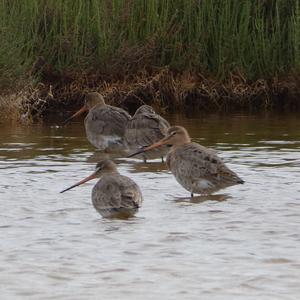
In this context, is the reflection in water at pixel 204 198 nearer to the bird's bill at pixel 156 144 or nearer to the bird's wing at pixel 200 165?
the bird's wing at pixel 200 165

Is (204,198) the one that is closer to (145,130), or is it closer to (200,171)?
(200,171)

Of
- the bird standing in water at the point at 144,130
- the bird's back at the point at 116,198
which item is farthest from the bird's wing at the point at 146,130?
the bird's back at the point at 116,198

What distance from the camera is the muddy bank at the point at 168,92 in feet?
53.9

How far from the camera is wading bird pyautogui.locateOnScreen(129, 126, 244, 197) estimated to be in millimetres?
9797

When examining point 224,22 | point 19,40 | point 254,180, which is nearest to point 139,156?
point 254,180

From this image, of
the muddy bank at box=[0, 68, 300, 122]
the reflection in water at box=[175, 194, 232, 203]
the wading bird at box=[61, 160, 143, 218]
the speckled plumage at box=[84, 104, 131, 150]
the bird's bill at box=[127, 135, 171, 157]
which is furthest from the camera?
the muddy bank at box=[0, 68, 300, 122]

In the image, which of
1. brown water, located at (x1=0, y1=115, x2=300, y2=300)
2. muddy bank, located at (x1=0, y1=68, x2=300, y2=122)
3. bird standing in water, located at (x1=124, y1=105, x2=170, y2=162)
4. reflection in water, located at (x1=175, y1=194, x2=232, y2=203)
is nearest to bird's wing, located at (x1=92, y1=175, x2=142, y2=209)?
brown water, located at (x1=0, y1=115, x2=300, y2=300)

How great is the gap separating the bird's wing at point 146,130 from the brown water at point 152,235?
0.89 ft

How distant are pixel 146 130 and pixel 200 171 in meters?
2.73

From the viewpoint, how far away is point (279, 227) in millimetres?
8266

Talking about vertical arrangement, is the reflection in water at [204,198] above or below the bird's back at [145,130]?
below

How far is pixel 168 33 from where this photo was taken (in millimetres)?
17078

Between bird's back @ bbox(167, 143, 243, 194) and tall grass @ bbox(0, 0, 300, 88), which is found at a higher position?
tall grass @ bbox(0, 0, 300, 88)

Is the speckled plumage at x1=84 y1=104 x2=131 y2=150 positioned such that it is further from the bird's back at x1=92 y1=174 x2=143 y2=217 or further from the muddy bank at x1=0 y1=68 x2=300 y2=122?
the bird's back at x1=92 y1=174 x2=143 y2=217
